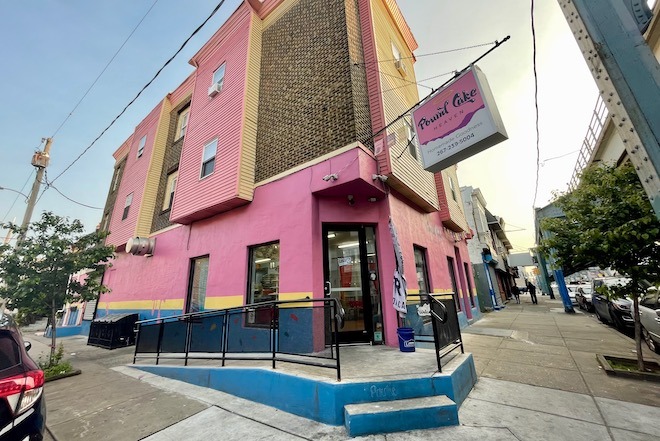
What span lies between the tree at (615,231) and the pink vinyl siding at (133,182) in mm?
16145

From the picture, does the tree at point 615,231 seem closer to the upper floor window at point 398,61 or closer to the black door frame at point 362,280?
the black door frame at point 362,280

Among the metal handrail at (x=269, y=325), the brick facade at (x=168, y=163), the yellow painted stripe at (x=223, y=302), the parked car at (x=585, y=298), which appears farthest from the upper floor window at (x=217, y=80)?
the parked car at (x=585, y=298)

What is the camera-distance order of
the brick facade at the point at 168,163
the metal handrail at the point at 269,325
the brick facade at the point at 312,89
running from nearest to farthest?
the metal handrail at the point at 269,325
the brick facade at the point at 312,89
the brick facade at the point at 168,163

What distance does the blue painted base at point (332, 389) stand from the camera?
3467 mm

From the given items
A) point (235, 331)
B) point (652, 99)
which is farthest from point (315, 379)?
point (652, 99)

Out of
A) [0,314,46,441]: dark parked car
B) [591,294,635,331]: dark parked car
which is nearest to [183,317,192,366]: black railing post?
[0,314,46,441]: dark parked car

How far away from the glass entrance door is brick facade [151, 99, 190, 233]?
8.24 meters

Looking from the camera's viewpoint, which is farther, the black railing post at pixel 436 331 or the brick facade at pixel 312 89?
the brick facade at pixel 312 89

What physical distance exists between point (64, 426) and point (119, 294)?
35.4 ft

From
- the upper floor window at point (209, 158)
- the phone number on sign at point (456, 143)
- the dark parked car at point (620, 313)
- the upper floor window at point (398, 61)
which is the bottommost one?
the dark parked car at point (620, 313)

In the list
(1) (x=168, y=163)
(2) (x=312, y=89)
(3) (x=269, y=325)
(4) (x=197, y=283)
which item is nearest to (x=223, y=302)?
(4) (x=197, y=283)

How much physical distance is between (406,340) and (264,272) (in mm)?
3967

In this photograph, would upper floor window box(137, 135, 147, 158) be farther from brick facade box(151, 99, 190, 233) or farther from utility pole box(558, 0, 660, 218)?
utility pole box(558, 0, 660, 218)

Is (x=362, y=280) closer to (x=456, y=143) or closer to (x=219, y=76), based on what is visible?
(x=456, y=143)
